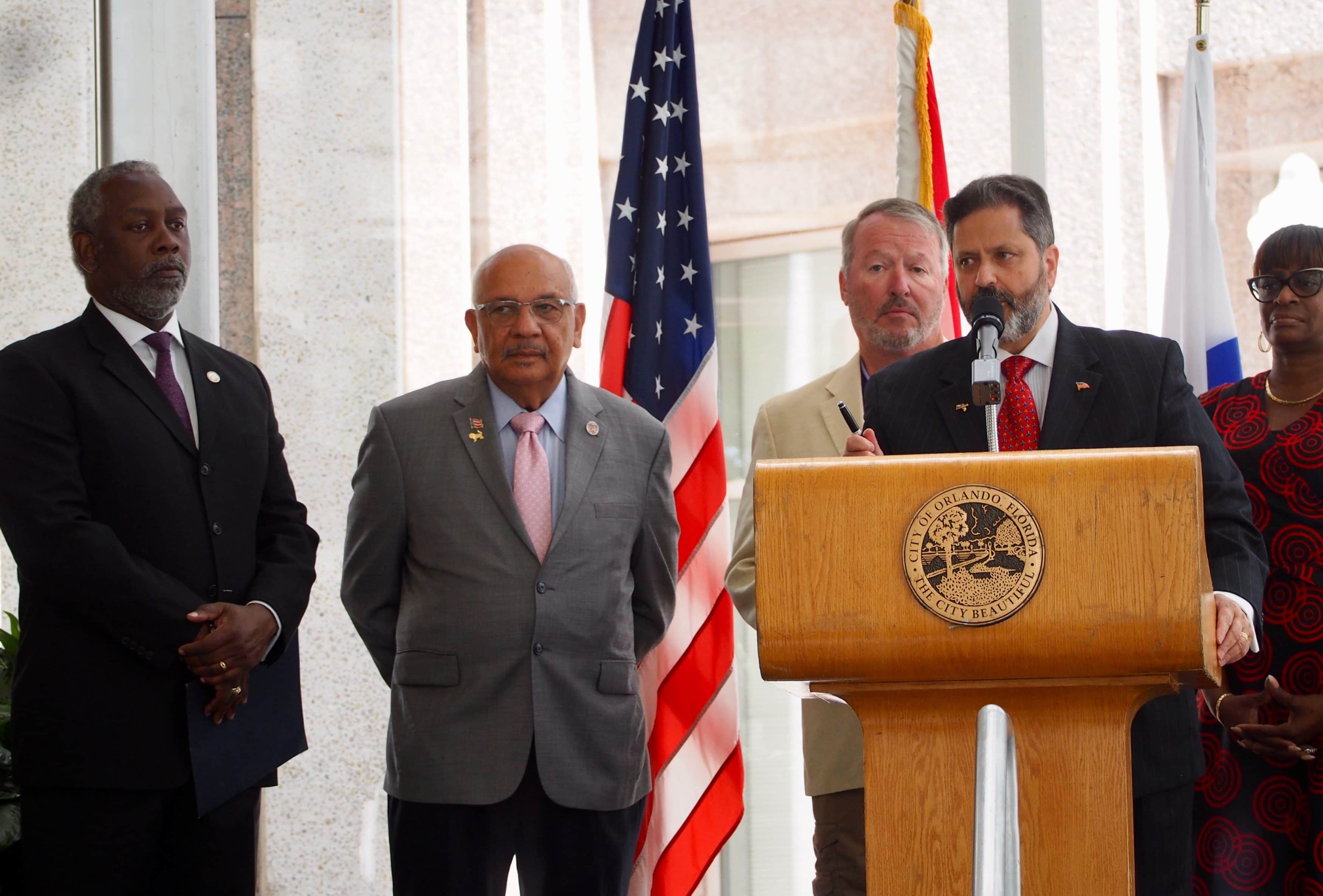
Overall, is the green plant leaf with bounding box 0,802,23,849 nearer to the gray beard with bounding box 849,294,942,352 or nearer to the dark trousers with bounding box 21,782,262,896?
the dark trousers with bounding box 21,782,262,896

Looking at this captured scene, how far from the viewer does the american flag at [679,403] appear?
329cm

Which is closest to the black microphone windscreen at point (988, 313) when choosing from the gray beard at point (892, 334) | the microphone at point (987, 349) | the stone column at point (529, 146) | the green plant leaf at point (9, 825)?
the microphone at point (987, 349)

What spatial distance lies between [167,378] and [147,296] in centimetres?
16

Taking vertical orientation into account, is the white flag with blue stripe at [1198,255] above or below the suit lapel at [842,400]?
above

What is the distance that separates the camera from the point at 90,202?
2.65 metres

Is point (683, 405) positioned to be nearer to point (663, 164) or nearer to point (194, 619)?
point (663, 164)

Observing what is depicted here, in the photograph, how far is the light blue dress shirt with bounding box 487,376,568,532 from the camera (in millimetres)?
2727

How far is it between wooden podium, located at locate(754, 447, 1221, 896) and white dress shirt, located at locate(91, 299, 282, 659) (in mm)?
1396

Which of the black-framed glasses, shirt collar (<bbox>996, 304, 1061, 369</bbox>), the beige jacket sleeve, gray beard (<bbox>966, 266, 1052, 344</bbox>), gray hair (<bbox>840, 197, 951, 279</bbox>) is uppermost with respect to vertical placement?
gray hair (<bbox>840, 197, 951, 279</bbox>)

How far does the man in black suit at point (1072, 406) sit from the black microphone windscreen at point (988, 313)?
0.62ft

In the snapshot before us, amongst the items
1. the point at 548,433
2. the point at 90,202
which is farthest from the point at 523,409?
the point at 90,202

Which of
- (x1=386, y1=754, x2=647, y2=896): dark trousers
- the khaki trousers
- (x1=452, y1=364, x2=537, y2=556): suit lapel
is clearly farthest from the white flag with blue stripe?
(x1=386, y1=754, x2=647, y2=896): dark trousers

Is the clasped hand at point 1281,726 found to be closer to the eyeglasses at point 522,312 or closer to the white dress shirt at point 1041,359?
the white dress shirt at point 1041,359

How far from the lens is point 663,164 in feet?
11.7
